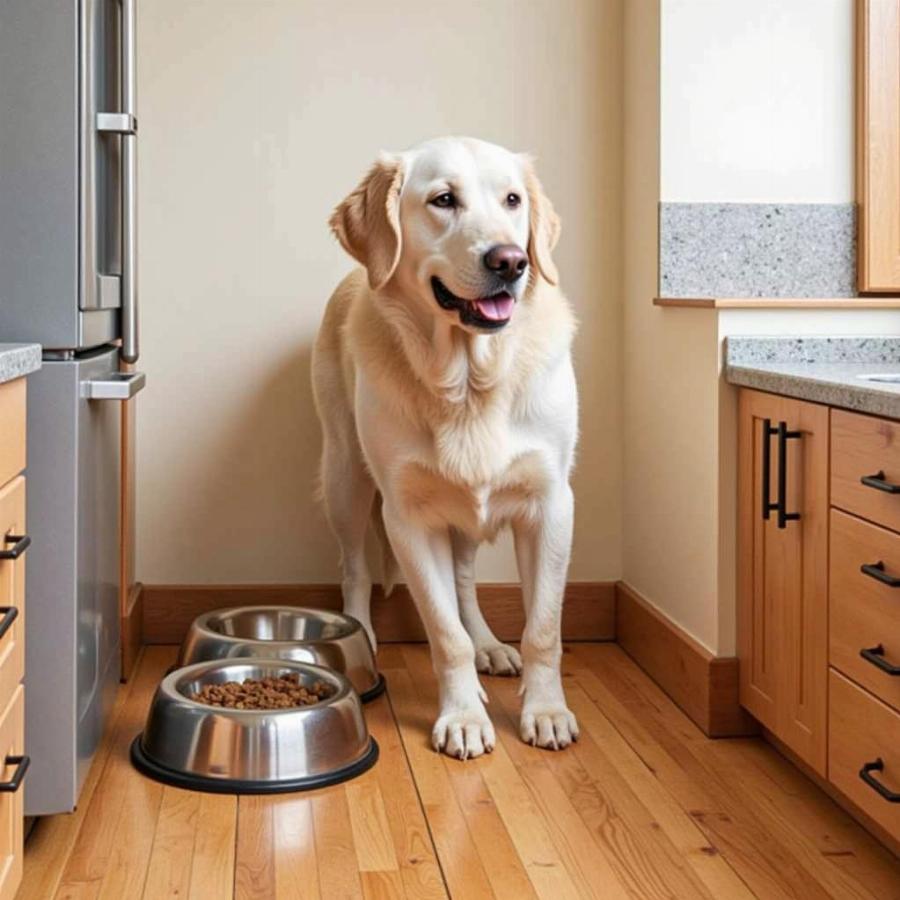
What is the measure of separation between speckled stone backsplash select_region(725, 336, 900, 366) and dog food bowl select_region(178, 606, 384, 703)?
102 cm

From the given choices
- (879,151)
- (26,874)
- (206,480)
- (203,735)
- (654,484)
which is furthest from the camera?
(206,480)

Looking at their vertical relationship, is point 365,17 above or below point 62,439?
above

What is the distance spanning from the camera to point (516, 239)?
2.55 meters

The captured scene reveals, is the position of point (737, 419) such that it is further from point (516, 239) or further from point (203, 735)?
point (203, 735)

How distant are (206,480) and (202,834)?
1397mm

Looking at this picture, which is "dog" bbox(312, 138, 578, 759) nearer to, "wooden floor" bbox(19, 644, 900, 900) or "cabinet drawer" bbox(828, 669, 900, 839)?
"wooden floor" bbox(19, 644, 900, 900)

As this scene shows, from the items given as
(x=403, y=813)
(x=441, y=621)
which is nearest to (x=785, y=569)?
(x=441, y=621)

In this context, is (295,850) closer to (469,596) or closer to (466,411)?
(466,411)

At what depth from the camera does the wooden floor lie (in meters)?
2.01

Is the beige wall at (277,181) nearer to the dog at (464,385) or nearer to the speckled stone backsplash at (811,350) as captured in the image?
the dog at (464,385)

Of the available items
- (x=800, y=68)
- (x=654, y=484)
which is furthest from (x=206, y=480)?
(x=800, y=68)

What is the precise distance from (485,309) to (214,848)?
41.7 inches

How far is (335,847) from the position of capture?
216 cm

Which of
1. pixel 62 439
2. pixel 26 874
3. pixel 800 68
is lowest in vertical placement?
pixel 26 874
